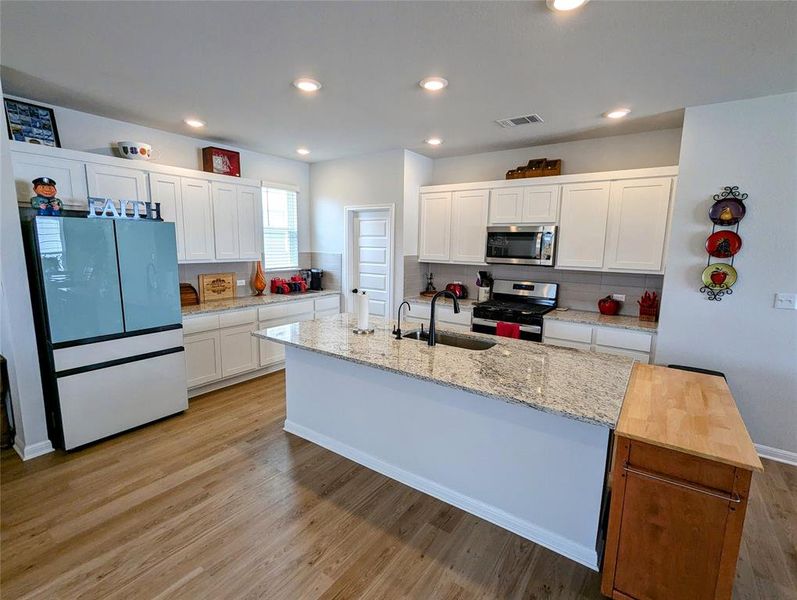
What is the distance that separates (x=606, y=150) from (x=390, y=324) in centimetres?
286

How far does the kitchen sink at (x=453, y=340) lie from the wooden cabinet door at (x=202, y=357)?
2198 mm

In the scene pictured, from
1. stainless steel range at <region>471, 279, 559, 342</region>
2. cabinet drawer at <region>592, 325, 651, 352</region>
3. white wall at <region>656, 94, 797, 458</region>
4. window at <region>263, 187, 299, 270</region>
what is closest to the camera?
white wall at <region>656, 94, 797, 458</region>

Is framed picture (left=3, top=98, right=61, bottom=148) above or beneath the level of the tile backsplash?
above

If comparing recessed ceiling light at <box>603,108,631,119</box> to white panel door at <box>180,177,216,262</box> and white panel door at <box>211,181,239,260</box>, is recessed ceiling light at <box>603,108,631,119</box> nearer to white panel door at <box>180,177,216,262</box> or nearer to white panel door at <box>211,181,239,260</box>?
white panel door at <box>211,181,239,260</box>

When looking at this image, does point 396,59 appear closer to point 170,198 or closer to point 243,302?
point 170,198

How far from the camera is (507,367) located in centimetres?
213

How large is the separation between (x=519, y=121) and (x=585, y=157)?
1.06 meters

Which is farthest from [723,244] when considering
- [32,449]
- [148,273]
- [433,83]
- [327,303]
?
[32,449]

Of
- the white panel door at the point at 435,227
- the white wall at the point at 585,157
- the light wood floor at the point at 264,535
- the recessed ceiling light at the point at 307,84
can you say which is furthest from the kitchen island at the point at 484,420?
the white wall at the point at 585,157

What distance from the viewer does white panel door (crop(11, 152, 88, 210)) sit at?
2838 millimetres

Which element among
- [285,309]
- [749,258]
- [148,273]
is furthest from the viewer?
[285,309]

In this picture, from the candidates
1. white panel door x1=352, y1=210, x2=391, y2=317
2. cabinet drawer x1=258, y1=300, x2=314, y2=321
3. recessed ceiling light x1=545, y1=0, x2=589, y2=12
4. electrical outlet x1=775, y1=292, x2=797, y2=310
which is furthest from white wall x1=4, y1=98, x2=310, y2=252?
electrical outlet x1=775, y1=292, x2=797, y2=310

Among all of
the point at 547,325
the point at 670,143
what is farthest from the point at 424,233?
the point at 670,143

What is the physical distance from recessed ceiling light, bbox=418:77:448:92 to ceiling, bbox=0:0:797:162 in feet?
0.23
